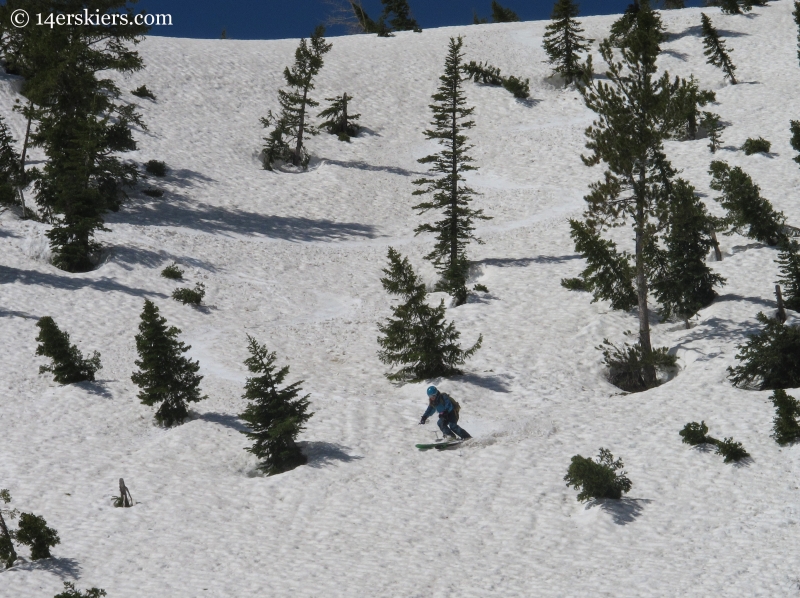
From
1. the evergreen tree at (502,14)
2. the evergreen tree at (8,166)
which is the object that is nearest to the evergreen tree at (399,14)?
the evergreen tree at (502,14)

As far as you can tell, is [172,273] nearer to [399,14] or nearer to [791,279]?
[791,279]

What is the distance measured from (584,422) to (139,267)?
20.8 metres

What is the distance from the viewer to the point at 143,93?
5222 centimetres

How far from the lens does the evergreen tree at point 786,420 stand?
17312mm

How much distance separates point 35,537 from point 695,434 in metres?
14.3

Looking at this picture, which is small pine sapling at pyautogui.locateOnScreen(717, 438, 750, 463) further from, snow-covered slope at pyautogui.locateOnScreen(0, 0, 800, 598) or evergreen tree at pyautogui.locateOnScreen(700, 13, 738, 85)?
evergreen tree at pyautogui.locateOnScreen(700, 13, 738, 85)

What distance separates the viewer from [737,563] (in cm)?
1327

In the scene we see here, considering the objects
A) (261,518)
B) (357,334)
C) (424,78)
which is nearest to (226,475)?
(261,518)

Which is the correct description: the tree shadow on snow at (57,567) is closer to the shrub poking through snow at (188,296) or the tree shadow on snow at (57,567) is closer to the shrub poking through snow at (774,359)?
the shrub poking through snow at (188,296)

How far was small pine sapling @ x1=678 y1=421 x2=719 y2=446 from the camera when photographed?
17953 mm

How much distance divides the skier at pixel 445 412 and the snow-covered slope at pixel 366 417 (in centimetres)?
57

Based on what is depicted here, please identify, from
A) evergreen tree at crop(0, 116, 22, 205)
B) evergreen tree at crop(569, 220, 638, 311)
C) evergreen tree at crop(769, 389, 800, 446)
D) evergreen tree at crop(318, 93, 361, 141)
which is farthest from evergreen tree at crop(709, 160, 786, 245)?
evergreen tree at crop(0, 116, 22, 205)

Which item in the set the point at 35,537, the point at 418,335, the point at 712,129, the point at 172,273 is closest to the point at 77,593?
the point at 35,537

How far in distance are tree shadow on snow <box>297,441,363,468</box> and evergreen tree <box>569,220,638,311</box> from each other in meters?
11.4
